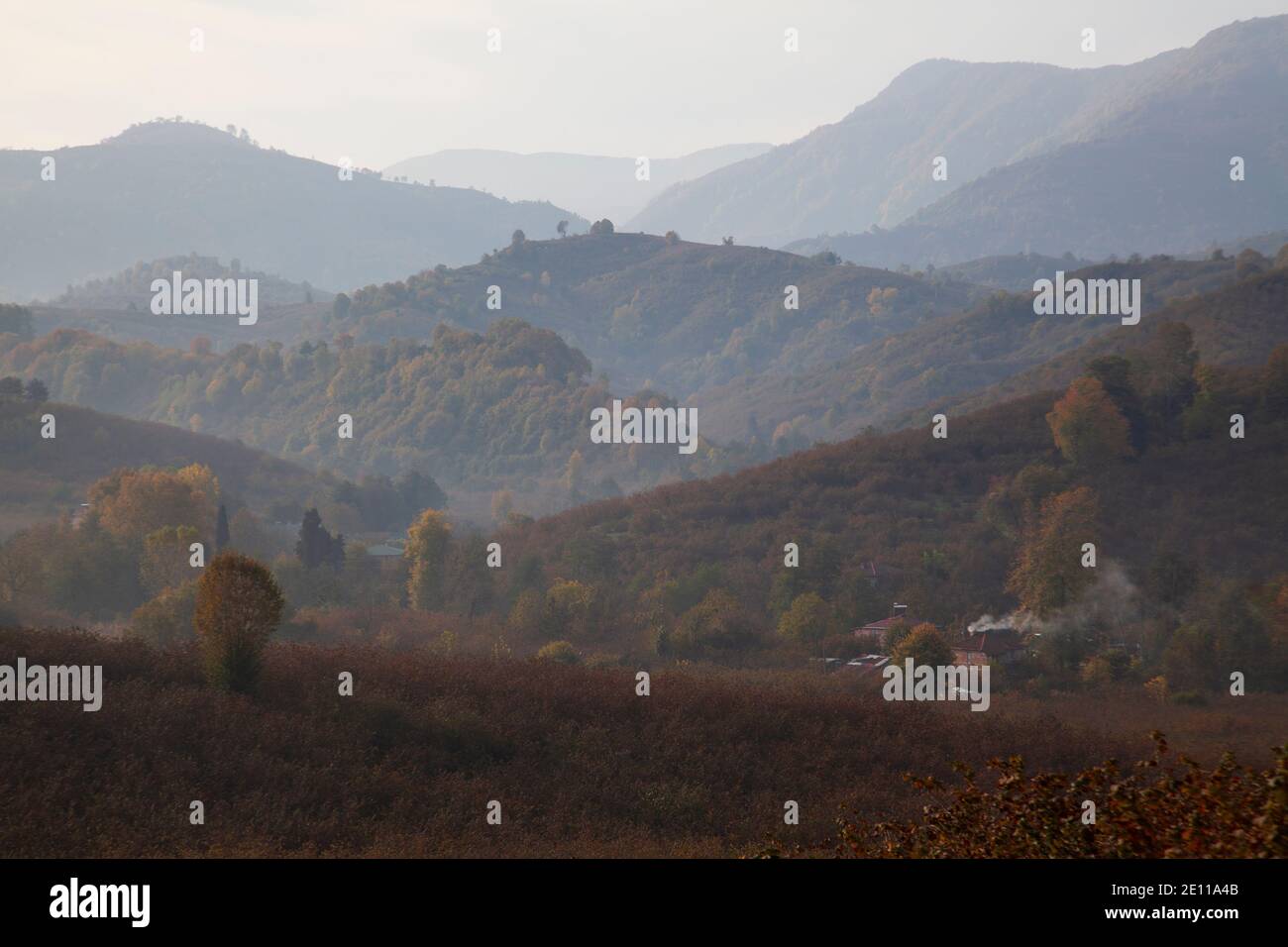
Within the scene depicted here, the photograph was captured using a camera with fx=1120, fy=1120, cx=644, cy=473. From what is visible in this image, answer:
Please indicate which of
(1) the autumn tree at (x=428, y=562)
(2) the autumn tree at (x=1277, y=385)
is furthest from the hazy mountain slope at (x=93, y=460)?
(2) the autumn tree at (x=1277, y=385)

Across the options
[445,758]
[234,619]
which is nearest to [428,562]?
[234,619]

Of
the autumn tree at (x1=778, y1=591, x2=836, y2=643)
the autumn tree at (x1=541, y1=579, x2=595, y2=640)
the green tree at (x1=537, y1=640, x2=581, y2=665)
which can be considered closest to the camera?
the green tree at (x1=537, y1=640, x2=581, y2=665)

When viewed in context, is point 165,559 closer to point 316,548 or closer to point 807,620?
point 316,548

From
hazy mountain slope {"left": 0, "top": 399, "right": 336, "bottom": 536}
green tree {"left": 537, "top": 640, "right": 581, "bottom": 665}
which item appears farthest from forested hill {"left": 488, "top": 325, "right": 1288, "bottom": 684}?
hazy mountain slope {"left": 0, "top": 399, "right": 336, "bottom": 536}

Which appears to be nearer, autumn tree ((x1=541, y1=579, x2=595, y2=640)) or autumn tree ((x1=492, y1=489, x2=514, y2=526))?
autumn tree ((x1=541, y1=579, x2=595, y2=640))

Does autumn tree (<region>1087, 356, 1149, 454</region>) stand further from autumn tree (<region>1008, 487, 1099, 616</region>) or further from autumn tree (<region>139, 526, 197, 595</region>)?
autumn tree (<region>139, 526, 197, 595</region>)

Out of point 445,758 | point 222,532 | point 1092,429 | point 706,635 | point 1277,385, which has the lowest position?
point 445,758
